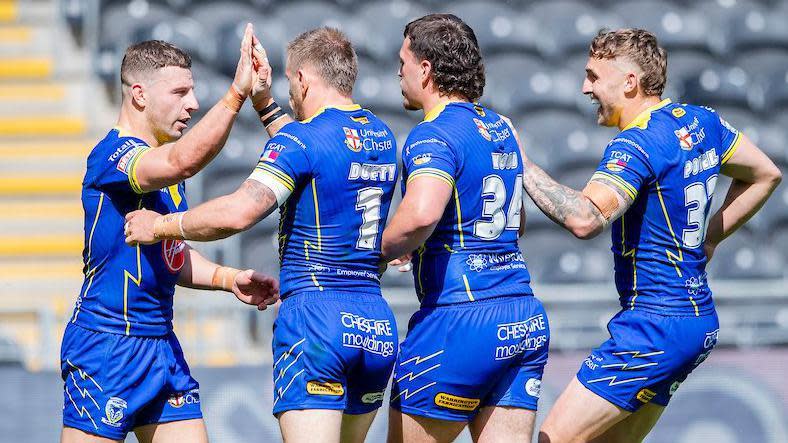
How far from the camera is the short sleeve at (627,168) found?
15.1 ft

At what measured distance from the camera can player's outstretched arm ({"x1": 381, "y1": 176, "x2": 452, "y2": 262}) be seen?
4.22 m

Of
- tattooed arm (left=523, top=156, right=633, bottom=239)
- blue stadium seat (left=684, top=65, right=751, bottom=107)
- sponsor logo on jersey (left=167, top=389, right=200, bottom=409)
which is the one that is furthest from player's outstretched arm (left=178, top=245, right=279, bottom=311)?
blue stadium seat (left=684, top=65, right=751, bottom=107)

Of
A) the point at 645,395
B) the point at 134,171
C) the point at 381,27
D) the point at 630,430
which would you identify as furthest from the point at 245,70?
the point at 381,27

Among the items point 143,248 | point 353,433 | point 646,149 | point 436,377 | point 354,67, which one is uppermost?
point 354,67

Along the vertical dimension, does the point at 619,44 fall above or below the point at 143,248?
above

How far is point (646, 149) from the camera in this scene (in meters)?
4.70

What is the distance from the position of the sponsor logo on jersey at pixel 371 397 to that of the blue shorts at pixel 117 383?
2.56 feet

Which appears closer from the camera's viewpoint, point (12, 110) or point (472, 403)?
point (472, 403)

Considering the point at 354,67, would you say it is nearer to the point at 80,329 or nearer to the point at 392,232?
the point at 392,232

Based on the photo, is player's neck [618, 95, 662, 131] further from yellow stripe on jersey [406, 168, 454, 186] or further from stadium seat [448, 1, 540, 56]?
stadium seat [448, 1, 540, 56]

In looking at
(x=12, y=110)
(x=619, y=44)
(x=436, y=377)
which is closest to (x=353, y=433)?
(x=436, y=377)

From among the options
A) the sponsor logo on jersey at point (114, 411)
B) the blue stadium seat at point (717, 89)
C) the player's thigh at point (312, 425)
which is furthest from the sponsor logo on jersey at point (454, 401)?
the blue stadium seat at point (717, 89)

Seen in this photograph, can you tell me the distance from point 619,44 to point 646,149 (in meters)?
0.55

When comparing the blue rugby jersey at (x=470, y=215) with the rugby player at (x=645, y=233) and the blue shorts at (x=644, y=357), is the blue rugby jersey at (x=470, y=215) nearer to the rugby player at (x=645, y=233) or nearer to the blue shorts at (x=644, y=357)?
the rugby player at (x=645, y=233)
